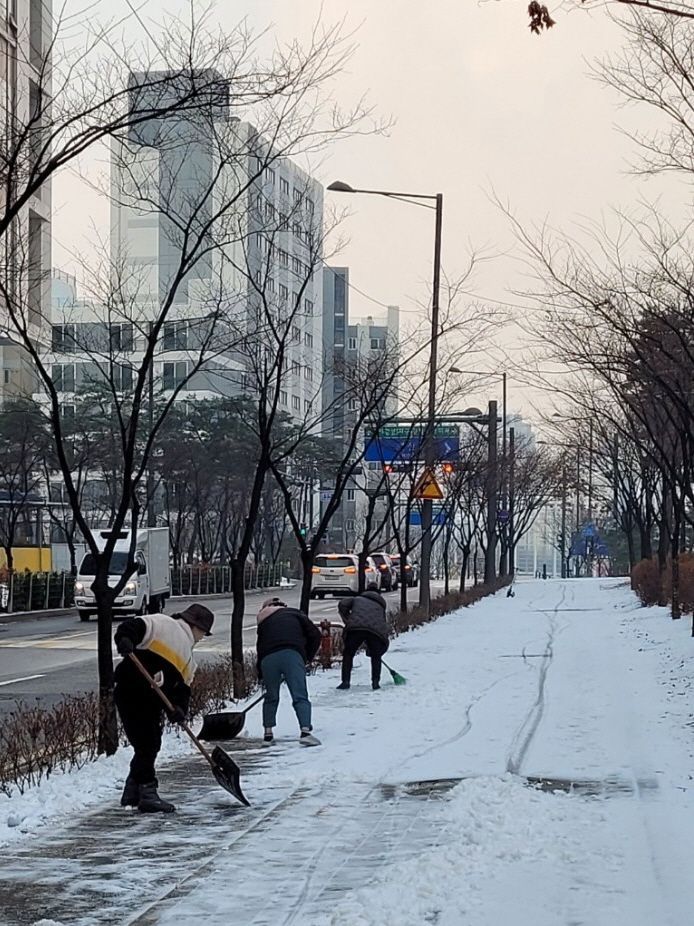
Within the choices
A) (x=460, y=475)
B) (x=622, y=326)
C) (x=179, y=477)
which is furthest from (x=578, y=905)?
(x=179, y=477)

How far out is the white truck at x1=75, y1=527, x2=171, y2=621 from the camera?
3778 centimetres

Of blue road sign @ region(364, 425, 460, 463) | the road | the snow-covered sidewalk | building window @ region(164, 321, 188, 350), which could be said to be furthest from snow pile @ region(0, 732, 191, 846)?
blue road sign @ region(364, 425, 460, 463)

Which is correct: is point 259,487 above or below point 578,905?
above

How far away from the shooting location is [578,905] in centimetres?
692

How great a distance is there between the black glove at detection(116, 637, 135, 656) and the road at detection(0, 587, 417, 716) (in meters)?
7.46

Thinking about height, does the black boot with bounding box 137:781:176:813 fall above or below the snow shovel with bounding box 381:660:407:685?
below

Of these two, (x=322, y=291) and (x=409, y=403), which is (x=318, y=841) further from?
(x=322, y=291)

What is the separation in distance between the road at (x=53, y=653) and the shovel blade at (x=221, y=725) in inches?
178

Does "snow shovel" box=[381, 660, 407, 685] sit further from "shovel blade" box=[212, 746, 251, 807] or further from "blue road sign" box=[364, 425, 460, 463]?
"shovel blade" box=[212, 746, 251, 807]

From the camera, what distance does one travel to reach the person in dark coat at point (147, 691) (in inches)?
376

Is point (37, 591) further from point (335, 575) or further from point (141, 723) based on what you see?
point (141, 723)

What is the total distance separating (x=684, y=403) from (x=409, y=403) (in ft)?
40.0

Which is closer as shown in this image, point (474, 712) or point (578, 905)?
point (578, 905)

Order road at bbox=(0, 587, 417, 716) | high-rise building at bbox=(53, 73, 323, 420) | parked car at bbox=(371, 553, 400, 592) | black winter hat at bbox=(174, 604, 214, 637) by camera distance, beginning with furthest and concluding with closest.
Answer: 1. parked car at bbox=(371, 553, 400, 592)
2. road at bbox=(0, 587, 417, 716)
3. high-rise building at bbox=(53, 73, 323, 420)
4. black winter hat at bbox=(174, 604, 214, 637)
